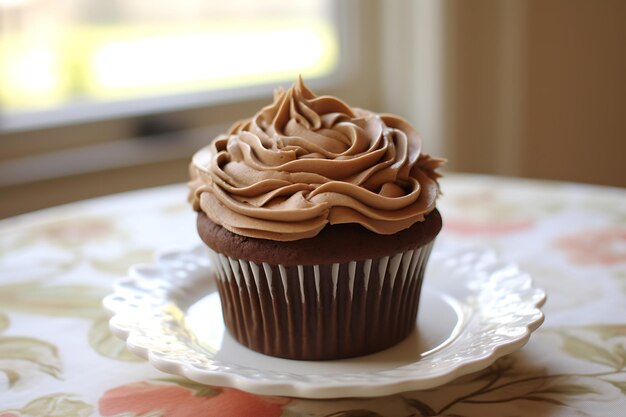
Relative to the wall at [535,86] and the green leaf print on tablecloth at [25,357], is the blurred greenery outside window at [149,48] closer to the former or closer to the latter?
the wall at [535,86]

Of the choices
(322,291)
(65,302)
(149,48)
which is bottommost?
(65,302)

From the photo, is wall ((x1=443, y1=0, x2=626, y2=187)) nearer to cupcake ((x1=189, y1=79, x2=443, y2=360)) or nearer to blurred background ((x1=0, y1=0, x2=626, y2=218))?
blurred background ((x1=0, y1=0, x2=626, y2=218))

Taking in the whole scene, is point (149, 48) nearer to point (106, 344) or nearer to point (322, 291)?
point (106, 344)

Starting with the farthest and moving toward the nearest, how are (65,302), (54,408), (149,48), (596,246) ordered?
(149,48), (596,246), (65,302), (54,408)

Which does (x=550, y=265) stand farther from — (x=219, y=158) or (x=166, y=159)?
(x=166, y=159)

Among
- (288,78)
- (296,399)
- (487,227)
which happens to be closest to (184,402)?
(296,399)

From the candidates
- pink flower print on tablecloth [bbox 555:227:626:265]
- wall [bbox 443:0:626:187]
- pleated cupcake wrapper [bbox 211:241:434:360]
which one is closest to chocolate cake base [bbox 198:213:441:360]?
pleated cupcake wrapper [bbox 211:241:434:360]

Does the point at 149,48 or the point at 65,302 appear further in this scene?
the point at 149,48
